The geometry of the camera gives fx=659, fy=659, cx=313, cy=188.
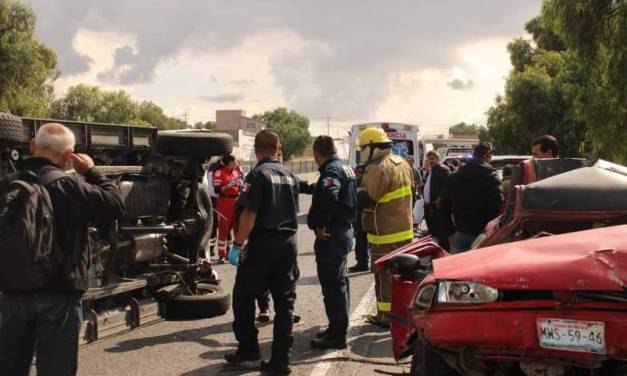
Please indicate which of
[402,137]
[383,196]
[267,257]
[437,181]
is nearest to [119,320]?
[267,257]

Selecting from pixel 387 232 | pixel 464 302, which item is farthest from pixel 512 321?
pixel 387 232

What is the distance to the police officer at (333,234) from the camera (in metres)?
5.77

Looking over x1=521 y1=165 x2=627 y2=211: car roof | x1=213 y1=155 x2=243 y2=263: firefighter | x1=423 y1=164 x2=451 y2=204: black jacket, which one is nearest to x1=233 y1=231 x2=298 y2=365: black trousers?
x1=521 y1=165 x2=627 y2=211: car roof

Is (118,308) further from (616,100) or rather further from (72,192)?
(616,100)

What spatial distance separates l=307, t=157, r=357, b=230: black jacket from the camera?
18.9 feet

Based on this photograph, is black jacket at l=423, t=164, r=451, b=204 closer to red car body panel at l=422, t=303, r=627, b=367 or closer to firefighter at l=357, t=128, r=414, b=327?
firefighter at l=357, t=128, r=414, b=327

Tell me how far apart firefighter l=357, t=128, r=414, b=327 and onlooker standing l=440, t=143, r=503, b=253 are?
1.70ft

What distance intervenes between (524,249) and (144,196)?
181 inches

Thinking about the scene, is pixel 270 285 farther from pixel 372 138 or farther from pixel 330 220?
pixel 372 138

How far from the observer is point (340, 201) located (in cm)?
593

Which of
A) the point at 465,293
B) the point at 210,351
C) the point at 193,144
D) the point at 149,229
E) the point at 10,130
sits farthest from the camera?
the point at 193,144

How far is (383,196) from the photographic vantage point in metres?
6.36

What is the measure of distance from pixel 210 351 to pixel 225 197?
16.5 ft

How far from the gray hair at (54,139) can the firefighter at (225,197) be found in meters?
6.80
